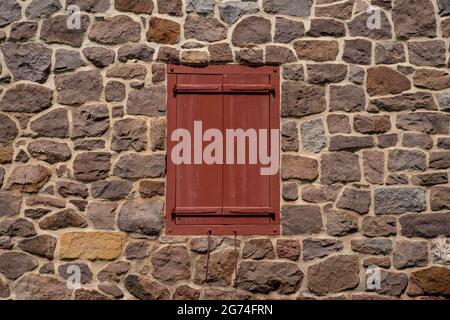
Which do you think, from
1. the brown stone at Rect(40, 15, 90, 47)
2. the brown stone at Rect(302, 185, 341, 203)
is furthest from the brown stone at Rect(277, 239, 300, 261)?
the brown stone at Rect(40, 15, 90, 47)

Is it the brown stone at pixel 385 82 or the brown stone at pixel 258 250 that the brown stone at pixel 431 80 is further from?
the brown stone at pixel 258 250

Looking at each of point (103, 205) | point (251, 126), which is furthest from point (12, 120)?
point (251, 126)

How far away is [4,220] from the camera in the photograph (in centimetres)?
481

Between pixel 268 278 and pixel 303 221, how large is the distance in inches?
20.6

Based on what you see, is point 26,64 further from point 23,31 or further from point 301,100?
point 301,100

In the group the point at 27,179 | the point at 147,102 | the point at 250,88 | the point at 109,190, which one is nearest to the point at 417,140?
the point at 250,88

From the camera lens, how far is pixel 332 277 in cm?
485

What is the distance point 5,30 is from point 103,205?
1.60 m

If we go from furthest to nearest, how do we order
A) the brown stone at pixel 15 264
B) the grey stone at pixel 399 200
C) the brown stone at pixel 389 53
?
the brown stone at pixel 389 53 < the grey stone at pixel 399 200 < the brown stone at pixel 15 264

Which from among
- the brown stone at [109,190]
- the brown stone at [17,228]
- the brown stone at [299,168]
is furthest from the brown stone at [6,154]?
the brown stone at [299,168]

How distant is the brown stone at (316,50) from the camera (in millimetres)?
4992

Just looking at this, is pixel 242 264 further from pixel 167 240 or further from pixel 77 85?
→ pixel 77 85

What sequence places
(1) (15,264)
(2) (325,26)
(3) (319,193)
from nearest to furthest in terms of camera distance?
(1) (15,264), (3) (319,193), (2) (325,26)

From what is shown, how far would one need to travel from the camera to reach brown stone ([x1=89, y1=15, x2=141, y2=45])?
496cm
